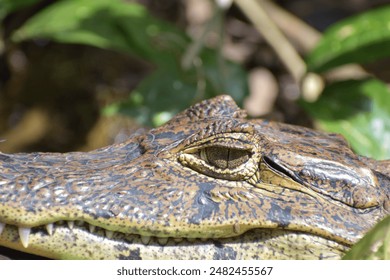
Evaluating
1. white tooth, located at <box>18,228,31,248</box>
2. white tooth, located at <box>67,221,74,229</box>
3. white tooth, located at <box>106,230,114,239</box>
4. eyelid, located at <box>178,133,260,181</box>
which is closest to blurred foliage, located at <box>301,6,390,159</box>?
eyelid, located at <box>178,133,260,181</box>

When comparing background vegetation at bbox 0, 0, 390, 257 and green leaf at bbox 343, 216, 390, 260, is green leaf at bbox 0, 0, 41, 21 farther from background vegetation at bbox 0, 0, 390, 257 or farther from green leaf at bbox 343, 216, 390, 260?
green leaf at bbox 343, 216, 390, 260

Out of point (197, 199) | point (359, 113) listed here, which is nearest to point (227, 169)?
point (197, 199)

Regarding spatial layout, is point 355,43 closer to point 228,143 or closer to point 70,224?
point 228,143

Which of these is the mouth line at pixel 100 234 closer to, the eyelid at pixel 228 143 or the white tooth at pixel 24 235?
the white tooth at pixel 24 235

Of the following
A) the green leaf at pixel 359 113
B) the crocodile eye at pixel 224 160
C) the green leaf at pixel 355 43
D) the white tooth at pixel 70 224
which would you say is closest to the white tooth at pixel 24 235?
the white tooth at pixel 70 224

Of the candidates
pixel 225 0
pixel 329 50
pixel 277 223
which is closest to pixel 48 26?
pixel 225 0
